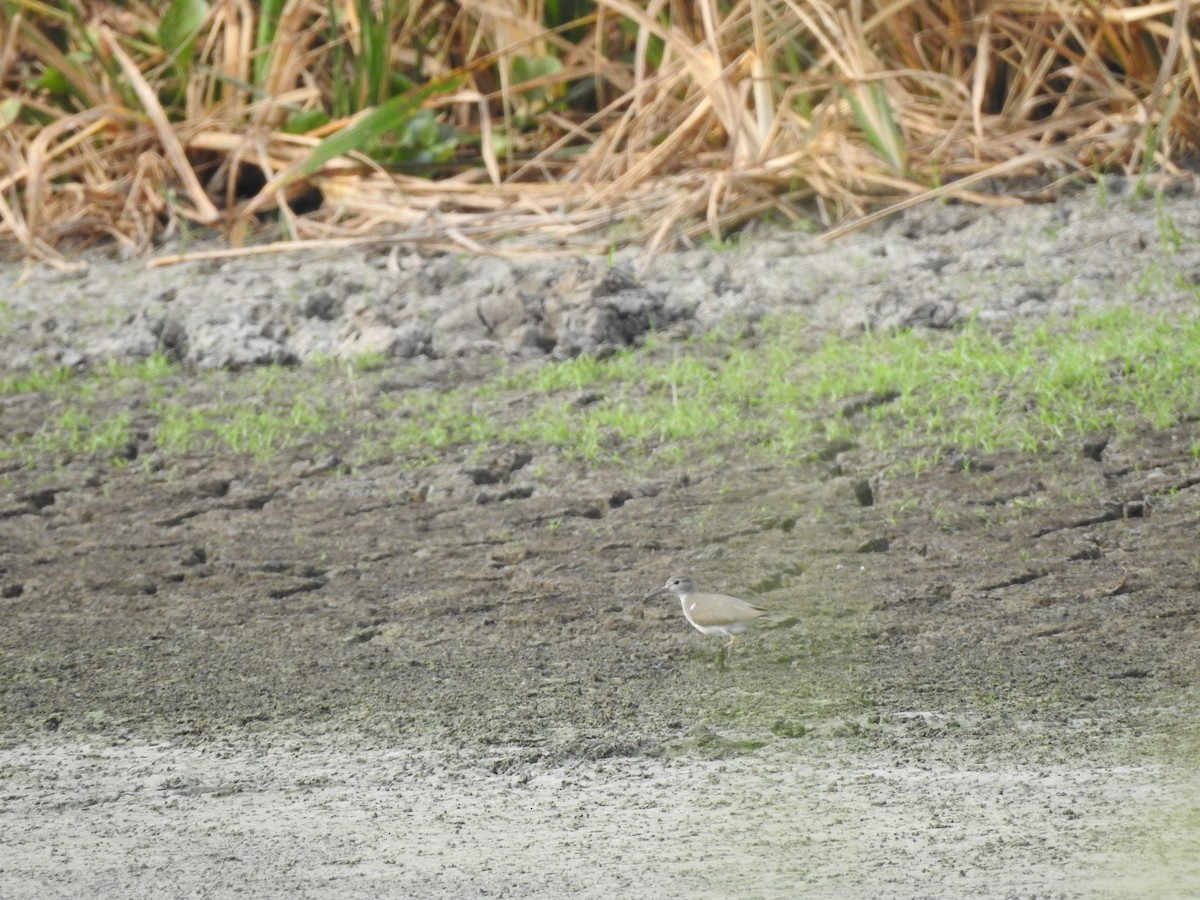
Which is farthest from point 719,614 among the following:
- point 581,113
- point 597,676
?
point 581,113

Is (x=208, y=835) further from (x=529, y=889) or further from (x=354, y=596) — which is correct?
(x=354, y=596)

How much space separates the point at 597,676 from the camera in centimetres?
332

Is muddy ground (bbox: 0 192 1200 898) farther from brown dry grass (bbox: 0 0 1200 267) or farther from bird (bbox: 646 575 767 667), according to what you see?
brown dry grass (bbox: 0 0 1200 267)

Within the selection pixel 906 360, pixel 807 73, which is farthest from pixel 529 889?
pixel 807 73

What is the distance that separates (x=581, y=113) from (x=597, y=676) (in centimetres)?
429

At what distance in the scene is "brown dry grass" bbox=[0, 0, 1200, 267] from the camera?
6.22 metres

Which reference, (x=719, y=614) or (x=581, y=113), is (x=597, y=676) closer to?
(x=719, y=614)

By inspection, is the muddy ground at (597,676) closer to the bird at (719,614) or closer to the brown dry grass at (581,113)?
the bird at (719,614)

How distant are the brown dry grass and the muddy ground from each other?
1.21 metres

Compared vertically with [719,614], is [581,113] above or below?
below

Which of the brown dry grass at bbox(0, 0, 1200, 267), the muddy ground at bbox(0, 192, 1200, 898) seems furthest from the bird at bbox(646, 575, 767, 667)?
the brown dry grass at bbox(0, 0, 1200, 267)

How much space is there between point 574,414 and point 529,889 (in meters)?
2.59

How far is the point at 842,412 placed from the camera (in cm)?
470

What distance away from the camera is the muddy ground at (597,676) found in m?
2.55
